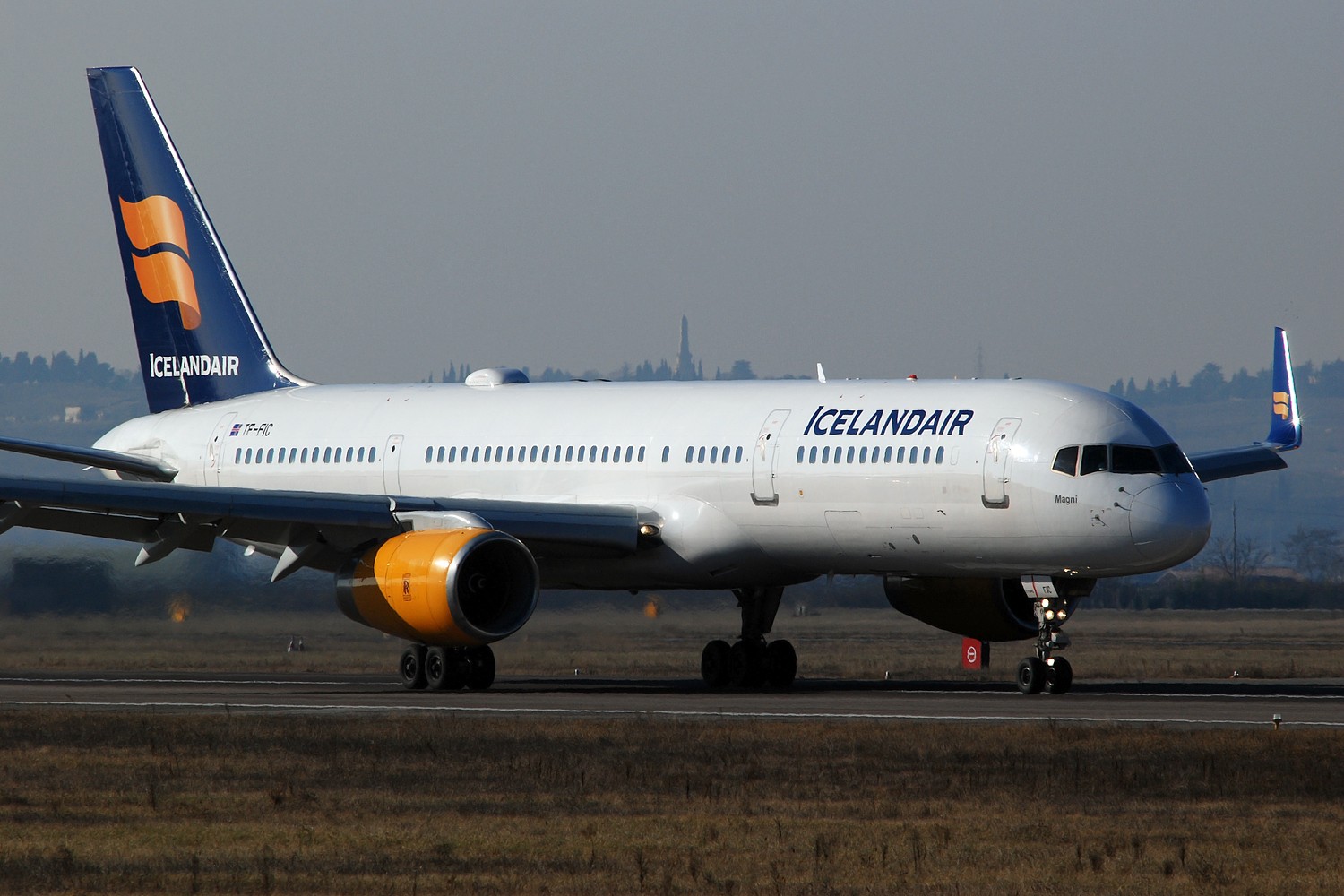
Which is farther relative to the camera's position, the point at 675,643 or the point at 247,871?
the point at 675,643

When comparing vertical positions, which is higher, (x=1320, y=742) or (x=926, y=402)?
(x=926, y=402)

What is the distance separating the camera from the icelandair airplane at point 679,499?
26219mm

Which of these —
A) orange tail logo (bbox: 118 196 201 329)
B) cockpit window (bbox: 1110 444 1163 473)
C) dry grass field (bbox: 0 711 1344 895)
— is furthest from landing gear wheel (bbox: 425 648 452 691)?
orange tail logo (bbox: 118 196 201 329)

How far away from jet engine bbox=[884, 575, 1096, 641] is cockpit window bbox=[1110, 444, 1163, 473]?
4.28m

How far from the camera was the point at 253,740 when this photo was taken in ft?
66.9

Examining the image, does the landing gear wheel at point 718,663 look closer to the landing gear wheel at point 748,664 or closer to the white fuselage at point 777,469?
the landing gear wheel at point 748,664

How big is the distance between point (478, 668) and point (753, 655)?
414 cm

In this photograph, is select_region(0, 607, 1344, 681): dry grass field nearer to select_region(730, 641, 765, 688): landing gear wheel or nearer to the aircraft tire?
select_region(730, 641, 765, 688): landing gear wheel

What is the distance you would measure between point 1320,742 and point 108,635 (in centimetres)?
2448

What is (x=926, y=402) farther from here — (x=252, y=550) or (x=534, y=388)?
(x=252, y=550)

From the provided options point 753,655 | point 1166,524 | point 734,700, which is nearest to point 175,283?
point 753,655

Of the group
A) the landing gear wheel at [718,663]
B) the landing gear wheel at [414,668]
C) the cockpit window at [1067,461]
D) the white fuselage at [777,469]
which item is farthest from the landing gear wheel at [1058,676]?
the landing gear wheel at [414,668]

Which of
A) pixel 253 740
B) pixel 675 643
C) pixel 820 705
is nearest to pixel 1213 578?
pixel 675 643

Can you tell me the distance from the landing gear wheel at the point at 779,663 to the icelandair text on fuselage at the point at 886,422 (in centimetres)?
392
